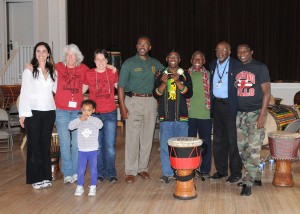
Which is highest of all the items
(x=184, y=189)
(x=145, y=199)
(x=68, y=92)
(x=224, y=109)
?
(x=68, y=92)

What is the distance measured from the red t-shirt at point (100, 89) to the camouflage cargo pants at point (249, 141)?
1.50 m

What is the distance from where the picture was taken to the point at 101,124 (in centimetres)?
528

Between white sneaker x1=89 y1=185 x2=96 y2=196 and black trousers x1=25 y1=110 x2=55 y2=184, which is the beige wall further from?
white sneaker x1=89 y1=185 x2=96 y2=196

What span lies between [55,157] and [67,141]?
0.43 m

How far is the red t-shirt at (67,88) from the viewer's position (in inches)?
217

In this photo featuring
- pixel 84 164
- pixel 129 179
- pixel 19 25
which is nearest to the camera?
pixel 84 164

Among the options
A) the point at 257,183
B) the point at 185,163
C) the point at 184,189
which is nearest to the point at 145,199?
the point at 184,189

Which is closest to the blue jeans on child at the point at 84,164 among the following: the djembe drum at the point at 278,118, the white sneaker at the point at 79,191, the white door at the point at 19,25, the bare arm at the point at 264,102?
the white sneaker at the point at 79,191

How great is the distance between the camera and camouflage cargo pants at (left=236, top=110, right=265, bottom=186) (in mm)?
5273

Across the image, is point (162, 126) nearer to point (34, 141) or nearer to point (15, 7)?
point (34, 141)

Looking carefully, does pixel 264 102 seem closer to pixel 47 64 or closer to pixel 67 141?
pixel 67 141

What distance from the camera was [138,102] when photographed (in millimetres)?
5723

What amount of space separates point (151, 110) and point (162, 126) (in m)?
0.24

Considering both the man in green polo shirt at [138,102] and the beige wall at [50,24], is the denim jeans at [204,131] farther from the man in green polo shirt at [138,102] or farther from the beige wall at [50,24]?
the beige wall at [50,24]
